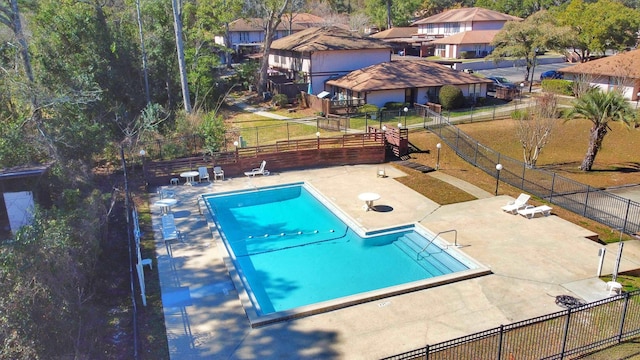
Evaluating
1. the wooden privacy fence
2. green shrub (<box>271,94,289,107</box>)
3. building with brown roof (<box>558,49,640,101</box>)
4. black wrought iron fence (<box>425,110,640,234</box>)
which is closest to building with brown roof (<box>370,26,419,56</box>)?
building with brown roof (<box>558,49,640,101</box>)

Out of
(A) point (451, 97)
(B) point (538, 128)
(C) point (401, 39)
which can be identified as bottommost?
(B) point (538, 128)

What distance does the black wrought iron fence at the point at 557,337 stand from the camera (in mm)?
10461

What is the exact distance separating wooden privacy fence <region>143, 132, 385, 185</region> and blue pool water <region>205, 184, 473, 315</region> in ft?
11.2

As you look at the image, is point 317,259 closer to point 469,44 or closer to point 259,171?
point 259,171

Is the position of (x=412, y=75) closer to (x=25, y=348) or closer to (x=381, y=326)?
(x=381, y=326)

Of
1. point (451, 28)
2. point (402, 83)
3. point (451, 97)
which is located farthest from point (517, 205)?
point (451, 28)

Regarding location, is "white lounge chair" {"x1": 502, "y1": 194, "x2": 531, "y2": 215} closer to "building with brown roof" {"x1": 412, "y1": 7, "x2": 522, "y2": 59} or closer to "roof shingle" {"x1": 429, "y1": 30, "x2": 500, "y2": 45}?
"building with brown roof" {"x1": 412, "y1": 7, "x2": 522, "y2": 59}

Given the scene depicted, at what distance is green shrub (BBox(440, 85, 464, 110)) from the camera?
3647cm

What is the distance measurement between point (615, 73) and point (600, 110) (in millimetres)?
18318

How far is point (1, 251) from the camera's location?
1045 centimetres

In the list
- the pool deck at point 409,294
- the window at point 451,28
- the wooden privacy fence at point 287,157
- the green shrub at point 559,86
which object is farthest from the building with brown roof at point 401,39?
the pool deck at point 409,294

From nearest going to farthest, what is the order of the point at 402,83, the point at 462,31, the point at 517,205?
the point at 517,205
the point at 402,83
the point at 462,31

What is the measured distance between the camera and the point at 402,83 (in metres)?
37.6

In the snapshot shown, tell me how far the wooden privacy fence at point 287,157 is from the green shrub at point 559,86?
77.3 ft
